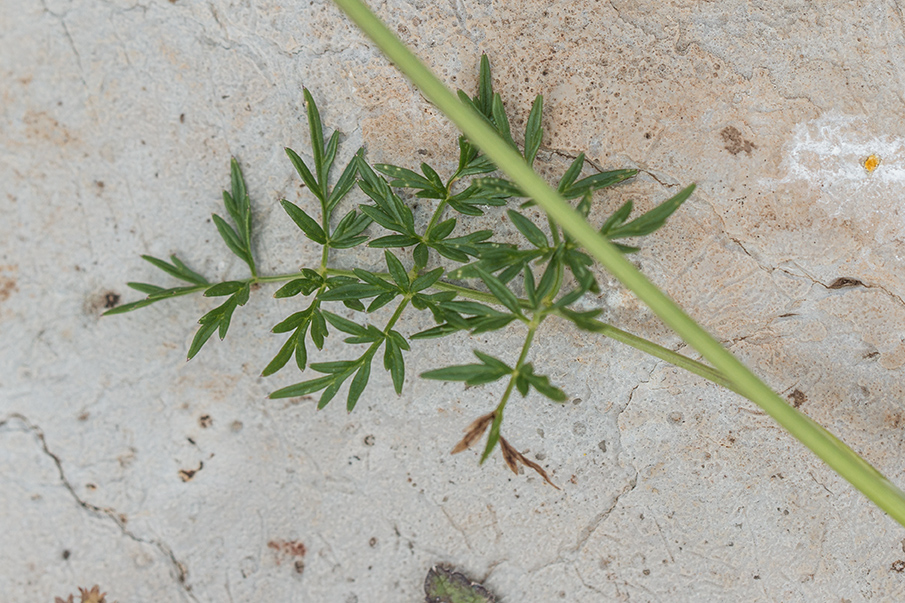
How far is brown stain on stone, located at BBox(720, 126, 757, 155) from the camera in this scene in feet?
5.38

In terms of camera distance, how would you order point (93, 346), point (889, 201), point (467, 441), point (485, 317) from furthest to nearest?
point (93, 346)
point (889, 201)
point (485, 317)
point (467, 441)

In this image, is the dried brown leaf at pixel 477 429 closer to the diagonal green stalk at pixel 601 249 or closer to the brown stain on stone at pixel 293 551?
the diagonal green stalk at pixel 601 249

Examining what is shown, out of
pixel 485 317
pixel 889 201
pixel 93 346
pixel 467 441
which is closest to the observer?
pixel 467 441

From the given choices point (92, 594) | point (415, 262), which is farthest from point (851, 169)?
point (92, 594)

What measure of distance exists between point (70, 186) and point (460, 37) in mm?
1182

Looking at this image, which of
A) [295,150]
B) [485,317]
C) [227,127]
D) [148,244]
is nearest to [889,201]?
[485,317]

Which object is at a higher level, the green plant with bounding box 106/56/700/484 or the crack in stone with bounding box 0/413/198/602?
the green plant with bounding box 106/56/700/484

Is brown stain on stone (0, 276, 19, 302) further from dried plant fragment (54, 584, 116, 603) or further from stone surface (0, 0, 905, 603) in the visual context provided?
dried plant fragment (54, 584, 116, 603)

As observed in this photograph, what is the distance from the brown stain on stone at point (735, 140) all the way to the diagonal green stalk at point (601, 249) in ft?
2.87

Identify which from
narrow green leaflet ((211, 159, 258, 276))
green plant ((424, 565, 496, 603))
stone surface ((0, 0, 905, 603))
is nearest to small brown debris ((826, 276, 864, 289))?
stone surface ((0, 0, 905, 603))

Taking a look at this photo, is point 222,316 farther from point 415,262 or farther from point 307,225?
point 415,262

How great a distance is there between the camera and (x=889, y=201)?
1.64m

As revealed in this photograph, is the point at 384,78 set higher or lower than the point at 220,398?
higher

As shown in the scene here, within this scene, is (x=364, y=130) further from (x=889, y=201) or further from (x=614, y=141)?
(x=889, y=201)
